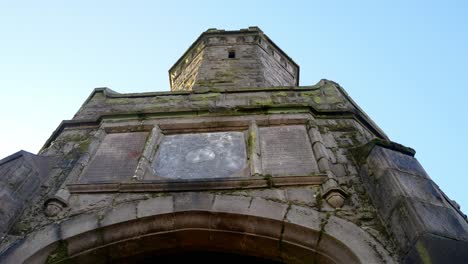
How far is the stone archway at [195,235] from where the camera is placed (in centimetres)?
331

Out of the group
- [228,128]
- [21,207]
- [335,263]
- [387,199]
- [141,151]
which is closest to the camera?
[335,263]

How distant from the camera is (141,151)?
15.0 feet

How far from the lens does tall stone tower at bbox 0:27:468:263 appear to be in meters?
3.28

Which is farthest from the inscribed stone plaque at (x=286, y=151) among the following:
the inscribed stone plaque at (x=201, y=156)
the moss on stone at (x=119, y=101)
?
the moss on stone at (x=119, y=101)

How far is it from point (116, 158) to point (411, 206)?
2.81m

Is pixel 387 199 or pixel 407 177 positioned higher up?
pixel 407 177

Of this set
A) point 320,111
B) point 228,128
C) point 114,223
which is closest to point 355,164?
point 320,111

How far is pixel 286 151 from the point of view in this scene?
4.42 metres

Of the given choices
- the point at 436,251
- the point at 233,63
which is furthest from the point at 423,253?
the point at 233,63

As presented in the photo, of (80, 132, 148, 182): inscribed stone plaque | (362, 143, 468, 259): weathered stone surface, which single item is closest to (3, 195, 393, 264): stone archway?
(362, 143, 468, 259): weathered stone surface

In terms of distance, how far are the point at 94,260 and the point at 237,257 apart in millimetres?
1185

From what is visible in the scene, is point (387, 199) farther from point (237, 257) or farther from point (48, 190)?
point (48, 190)

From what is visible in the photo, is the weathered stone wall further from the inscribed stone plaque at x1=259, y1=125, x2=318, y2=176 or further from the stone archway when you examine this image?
the stone archway

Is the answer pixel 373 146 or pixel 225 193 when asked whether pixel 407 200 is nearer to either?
pixel 373 146
